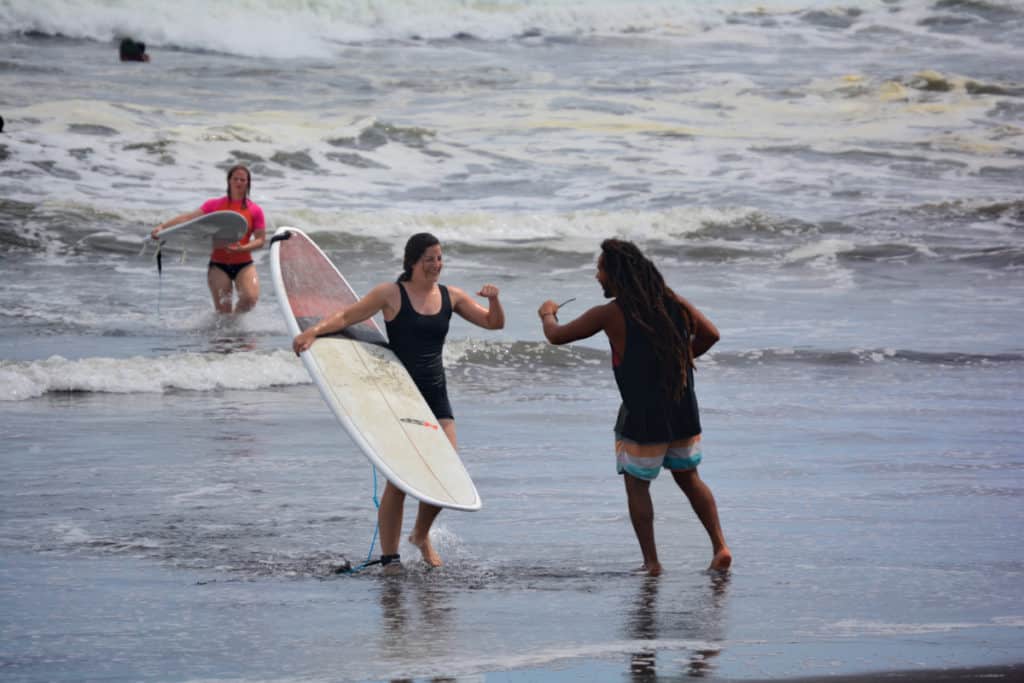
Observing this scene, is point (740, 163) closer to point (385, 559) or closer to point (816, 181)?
point (816, 181)

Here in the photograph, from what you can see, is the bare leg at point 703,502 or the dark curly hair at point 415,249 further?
the dark curly hair at point 415,249

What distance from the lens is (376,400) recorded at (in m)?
5.36

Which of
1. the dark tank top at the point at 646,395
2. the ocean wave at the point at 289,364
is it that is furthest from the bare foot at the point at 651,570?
the ocean wave at the point at 289,364

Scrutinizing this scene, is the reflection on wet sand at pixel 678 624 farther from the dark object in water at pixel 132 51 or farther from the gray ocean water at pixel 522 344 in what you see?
the dark object in water at pixel 132 51

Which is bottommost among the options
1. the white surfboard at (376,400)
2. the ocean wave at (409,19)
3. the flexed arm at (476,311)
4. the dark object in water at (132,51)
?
the white surfboard at (376,400)

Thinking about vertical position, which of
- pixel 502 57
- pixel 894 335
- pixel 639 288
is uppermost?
pixel 502 57

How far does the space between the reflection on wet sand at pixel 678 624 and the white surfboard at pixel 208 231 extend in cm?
691

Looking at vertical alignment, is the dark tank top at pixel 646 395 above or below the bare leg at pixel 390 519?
above

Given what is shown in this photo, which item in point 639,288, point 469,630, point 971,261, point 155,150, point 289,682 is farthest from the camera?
point 155,150

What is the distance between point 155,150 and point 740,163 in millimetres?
11607

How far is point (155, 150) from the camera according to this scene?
26078mm

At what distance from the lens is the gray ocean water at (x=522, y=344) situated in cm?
452

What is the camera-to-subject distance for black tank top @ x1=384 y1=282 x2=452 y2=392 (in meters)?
5.42

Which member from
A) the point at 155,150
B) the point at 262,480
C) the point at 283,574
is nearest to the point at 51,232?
the point at 155,150
